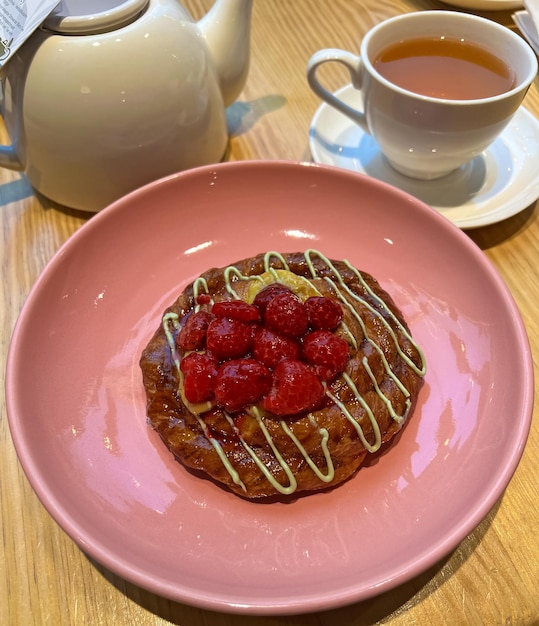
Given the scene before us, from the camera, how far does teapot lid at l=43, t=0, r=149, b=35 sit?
1317mm

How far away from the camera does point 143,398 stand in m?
1.31

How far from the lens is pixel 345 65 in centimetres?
158

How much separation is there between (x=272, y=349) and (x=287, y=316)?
0.08 metres

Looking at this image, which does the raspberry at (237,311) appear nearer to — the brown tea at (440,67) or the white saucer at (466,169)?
the white saucer at (466,169)

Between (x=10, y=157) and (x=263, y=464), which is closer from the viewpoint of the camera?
(x=263, y=464)

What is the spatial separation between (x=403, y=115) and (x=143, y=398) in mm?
1050

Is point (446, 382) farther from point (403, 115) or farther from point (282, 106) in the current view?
point (282, 106)

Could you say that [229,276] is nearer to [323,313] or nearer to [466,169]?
[323,313]

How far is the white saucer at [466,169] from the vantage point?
63.7 inches

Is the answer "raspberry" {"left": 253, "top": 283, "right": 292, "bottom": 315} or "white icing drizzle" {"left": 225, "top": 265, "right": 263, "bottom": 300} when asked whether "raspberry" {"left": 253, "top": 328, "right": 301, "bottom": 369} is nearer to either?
"raspberry" {"left": 253, "top": 283, "right": 292, "bottom": 315}

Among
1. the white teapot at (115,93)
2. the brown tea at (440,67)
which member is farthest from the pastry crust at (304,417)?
the brown tea at (440,67)

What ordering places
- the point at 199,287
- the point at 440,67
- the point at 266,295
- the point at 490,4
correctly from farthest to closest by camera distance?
the point at 490,4 < the point at 440,67 < the point at 199,287 < the point at 266,295

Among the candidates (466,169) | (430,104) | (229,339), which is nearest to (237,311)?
(229,339)

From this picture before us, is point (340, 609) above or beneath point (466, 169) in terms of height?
beneath
